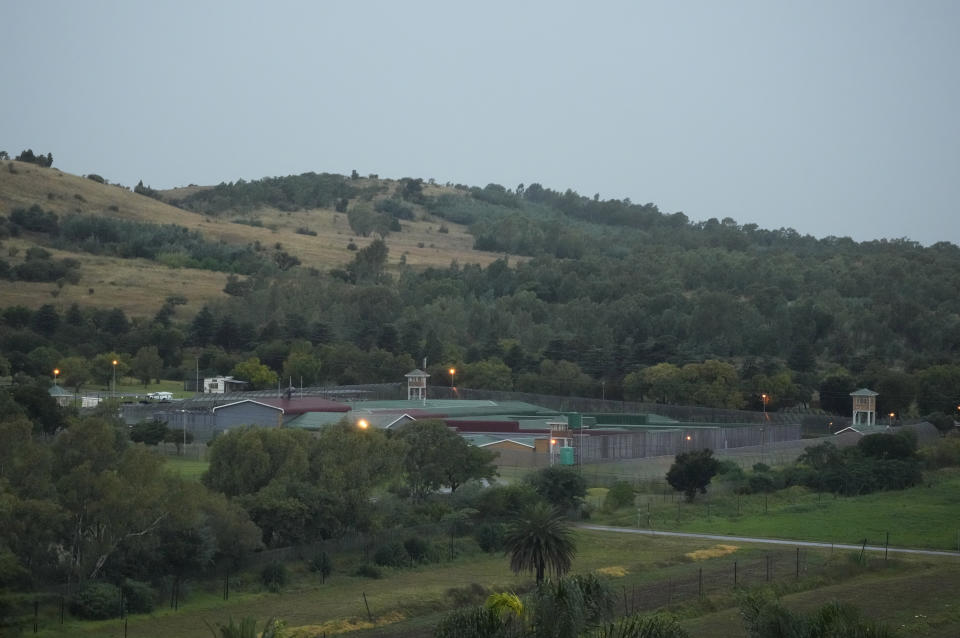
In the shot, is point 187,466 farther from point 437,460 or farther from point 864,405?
point 864,405

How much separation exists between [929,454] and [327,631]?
1464 inches

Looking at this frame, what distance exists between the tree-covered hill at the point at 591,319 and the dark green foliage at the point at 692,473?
3159 cm

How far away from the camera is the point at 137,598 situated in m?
30.2

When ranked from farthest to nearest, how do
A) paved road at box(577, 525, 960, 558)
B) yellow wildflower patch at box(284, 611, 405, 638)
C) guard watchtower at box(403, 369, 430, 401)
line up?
guard watchtower at box(403, 369, 430, 401)
paved road at box(577, 525, 960, 558)
yellow wildflower patch at box(284, 611, 405, 638)

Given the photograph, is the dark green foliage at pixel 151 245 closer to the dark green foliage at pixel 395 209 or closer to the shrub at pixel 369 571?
the dark green foliage at pixel 395 209

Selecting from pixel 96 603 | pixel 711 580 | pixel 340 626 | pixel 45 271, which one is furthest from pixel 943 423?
pixel 45 271

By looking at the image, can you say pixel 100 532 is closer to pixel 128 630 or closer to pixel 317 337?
pixel 128 630

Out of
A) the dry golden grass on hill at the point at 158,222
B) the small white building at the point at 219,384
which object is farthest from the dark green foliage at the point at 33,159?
the small white building at the point at 219,384

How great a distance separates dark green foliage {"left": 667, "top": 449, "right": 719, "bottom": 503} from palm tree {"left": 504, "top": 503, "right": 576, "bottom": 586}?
1929 cm

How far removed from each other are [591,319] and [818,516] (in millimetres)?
63407

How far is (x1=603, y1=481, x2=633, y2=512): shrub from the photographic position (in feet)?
152

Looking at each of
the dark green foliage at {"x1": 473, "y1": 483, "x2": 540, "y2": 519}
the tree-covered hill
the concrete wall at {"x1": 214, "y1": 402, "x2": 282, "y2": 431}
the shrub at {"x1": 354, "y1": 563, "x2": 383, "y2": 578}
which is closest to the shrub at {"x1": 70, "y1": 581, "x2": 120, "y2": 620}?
the shrub at {"x1": 354, "y1": 563, "x2": 383, "y2": 578}

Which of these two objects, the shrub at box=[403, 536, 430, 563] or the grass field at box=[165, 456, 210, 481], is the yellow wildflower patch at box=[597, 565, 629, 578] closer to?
the shrub at box=[403, 536, 430, 563]

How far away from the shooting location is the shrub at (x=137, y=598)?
1188 inches
